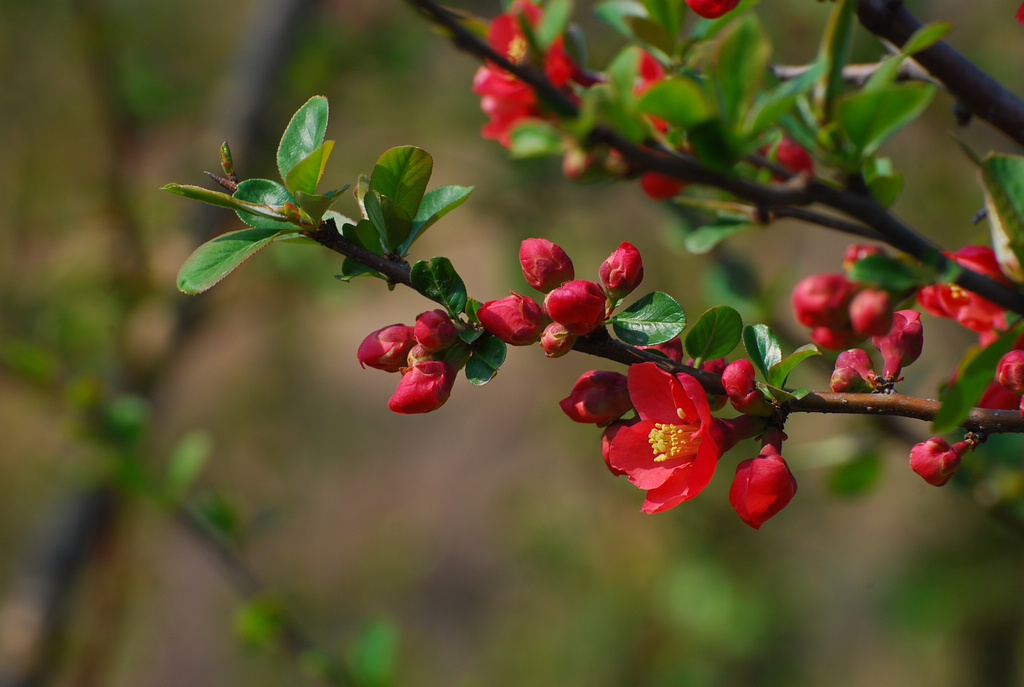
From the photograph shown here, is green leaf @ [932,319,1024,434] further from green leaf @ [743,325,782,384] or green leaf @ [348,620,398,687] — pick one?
green leaf @ [348,620,398,687]

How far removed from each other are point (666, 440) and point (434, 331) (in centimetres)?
18

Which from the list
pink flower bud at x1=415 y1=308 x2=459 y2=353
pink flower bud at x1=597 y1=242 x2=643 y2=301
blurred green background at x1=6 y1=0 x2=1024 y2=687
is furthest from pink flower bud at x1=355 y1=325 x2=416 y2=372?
blurred green background at x1=6 y1=0 x2=1024 y2=687

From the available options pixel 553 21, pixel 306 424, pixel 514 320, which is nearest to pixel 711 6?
pixel 553 21

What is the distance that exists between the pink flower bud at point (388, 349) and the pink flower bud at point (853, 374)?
256mm

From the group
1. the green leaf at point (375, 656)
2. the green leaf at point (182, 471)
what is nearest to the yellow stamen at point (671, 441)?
the green leaf at point (375, 656)

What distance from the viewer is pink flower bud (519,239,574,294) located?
46 cm

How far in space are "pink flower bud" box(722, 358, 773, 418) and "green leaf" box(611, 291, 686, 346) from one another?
4cm

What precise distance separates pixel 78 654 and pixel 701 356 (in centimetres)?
165

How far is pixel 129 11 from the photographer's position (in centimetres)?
249

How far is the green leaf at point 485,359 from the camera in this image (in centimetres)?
44

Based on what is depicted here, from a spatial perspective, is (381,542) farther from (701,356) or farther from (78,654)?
(701,356)

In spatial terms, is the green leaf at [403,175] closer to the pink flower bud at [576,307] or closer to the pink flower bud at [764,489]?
the pink flower bud at [576,307]

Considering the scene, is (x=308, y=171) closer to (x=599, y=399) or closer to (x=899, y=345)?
(x=599, y=399)

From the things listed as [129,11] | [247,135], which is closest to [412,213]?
[247,135]
